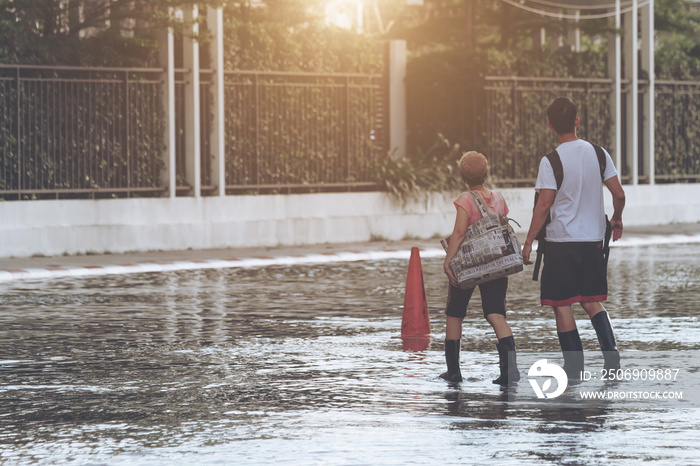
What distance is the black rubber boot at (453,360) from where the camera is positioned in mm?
9742

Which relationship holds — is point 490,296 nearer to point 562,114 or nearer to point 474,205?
point 474,205

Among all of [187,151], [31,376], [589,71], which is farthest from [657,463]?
[589,71]

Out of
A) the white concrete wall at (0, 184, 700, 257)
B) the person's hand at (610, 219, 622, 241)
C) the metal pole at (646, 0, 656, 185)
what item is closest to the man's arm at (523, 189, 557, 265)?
the person's hand at (610, 219, 622, 241)

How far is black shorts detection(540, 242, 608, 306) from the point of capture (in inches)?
380

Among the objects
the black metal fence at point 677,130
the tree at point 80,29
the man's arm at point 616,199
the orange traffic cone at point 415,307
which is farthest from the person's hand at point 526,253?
the black metal fence at point 677,130

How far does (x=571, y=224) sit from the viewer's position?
31.7 feet

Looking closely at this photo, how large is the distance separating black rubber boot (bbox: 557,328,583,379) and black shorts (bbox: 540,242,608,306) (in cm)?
24

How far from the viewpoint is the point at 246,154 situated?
79.6ft

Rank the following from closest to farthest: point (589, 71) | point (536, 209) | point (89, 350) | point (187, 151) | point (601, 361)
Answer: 1. point (536, 209)
2. point (601, 361)
3. point (89, 350)
4. point (187, 151)
5. point (589, 71)

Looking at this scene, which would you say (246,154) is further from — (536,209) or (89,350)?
(536,209)

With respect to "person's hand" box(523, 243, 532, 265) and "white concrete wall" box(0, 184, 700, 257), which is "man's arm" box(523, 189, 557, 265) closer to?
"person's hand" box(523, 243, 532, 265)

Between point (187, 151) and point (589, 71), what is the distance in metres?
9.17

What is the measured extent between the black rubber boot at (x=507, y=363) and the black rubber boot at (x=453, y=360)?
0.27m

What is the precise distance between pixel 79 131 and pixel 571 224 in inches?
546
